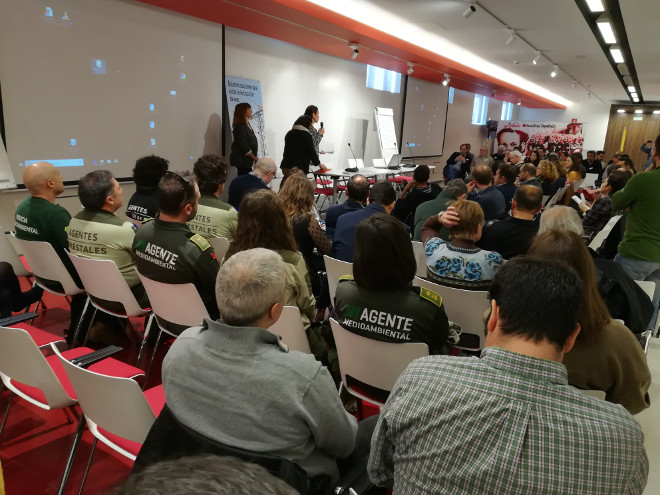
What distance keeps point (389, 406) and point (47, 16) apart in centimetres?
531

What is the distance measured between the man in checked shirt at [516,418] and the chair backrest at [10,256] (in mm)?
3143

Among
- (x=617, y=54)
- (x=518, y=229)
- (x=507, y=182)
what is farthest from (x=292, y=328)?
(x=617, y=54)

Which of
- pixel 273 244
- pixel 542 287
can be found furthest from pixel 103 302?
pixel 542 287

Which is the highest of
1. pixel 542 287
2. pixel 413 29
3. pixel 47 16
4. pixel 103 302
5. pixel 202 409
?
pixel 413 29

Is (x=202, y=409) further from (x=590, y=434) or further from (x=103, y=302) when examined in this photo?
(x=103, y=302)

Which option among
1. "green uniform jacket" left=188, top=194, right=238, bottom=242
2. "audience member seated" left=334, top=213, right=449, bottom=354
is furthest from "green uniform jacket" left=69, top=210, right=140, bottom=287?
"audience member seated" left=334, top=213, right=449, bottom=354

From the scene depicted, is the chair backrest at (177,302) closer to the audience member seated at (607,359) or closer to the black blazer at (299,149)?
the audience member seated at (607,359)

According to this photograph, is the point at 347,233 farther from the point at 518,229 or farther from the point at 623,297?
the point at 623,297

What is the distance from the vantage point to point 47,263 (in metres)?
3.01

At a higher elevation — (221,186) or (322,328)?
(221,186)

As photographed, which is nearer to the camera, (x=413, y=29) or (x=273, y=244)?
(x=273, y=244)

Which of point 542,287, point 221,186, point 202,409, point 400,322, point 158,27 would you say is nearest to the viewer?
→ point 542,287

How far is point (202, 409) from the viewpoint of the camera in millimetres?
1305

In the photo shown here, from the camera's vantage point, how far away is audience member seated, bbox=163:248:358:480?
1.28m
